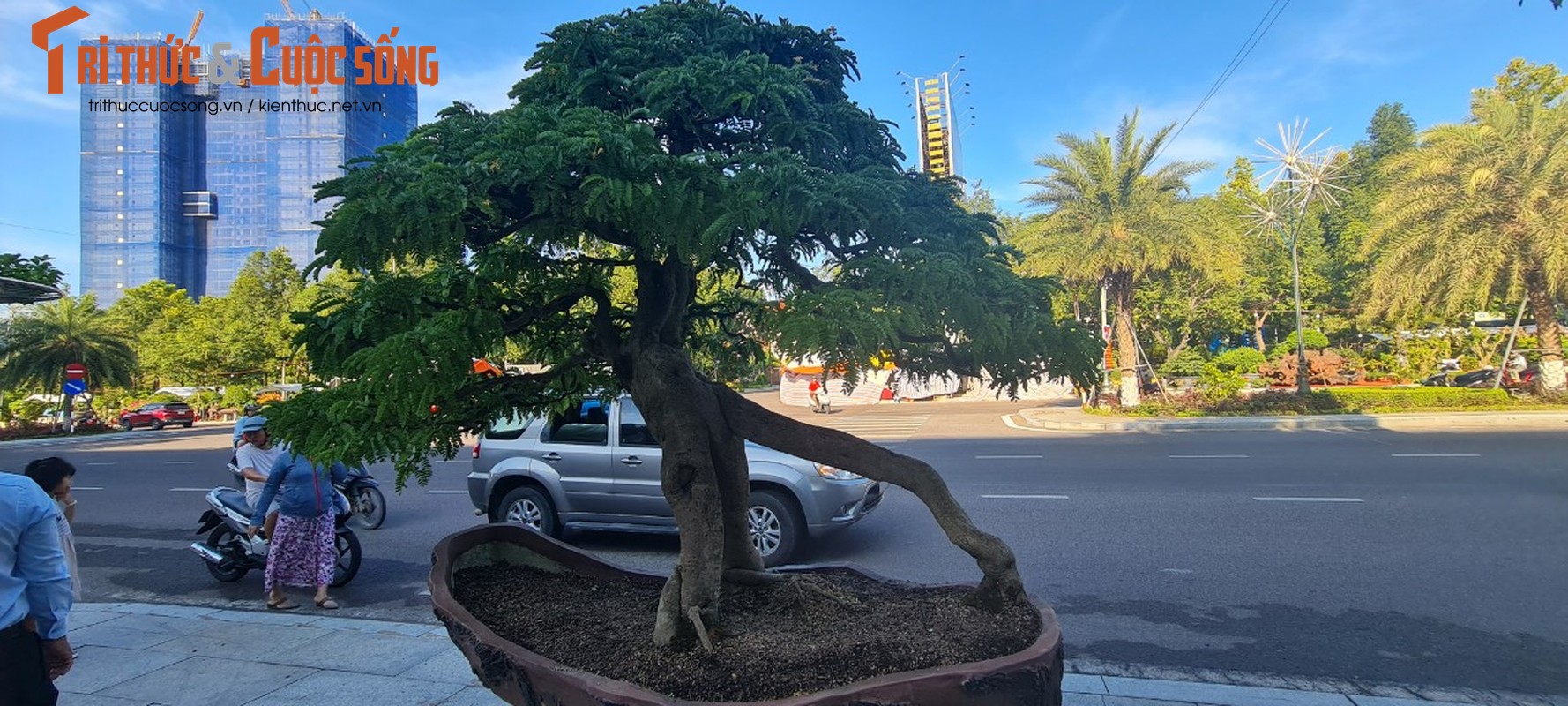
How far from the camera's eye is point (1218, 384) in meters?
21.7

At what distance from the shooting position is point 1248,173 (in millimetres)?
40219

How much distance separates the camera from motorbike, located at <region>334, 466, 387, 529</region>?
8.63 meters

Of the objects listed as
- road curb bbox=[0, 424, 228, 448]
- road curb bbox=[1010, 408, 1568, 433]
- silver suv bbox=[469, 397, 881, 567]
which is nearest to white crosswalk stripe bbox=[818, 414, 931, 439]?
road curb bbox=[1010, 408, 1568, 433]

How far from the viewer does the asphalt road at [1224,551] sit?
457 centimetres

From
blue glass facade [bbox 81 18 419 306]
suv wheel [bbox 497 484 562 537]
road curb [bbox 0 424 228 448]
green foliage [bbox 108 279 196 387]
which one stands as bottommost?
road curb [bbox 0 424 228 448]

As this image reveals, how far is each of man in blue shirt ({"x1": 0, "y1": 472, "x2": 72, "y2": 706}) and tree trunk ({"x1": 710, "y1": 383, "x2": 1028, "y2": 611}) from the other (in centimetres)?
224

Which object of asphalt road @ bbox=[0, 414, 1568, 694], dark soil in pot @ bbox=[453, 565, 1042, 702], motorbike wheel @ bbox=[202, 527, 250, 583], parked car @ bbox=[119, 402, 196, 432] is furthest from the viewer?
parked car @ bbox=[119, 402, 196, 432]

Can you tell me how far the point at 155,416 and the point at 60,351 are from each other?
4.90 meters

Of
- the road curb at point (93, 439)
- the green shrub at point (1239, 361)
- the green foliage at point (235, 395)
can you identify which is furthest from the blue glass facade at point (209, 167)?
the green shrub at point (1239, 361)

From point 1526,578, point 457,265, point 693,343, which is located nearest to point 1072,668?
point 693,343

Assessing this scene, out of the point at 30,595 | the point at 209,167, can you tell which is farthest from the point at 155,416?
the point at 30,595

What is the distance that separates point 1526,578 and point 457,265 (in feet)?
23.8

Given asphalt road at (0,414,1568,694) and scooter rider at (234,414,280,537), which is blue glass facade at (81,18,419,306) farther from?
scooter rider at (234,414,280,537)

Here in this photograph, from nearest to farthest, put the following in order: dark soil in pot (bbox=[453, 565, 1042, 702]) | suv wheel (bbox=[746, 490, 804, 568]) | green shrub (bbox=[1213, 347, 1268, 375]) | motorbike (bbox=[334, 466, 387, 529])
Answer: dark soil in pot (bbox=[453, 565, 1042, 702]) → suv wheel (bbox=[746, 490, 804, 568]) → motorbike (bbox=[334, 466, 387, 529]) → green shrub (bbox=[1213, 347, 1268, 375])
